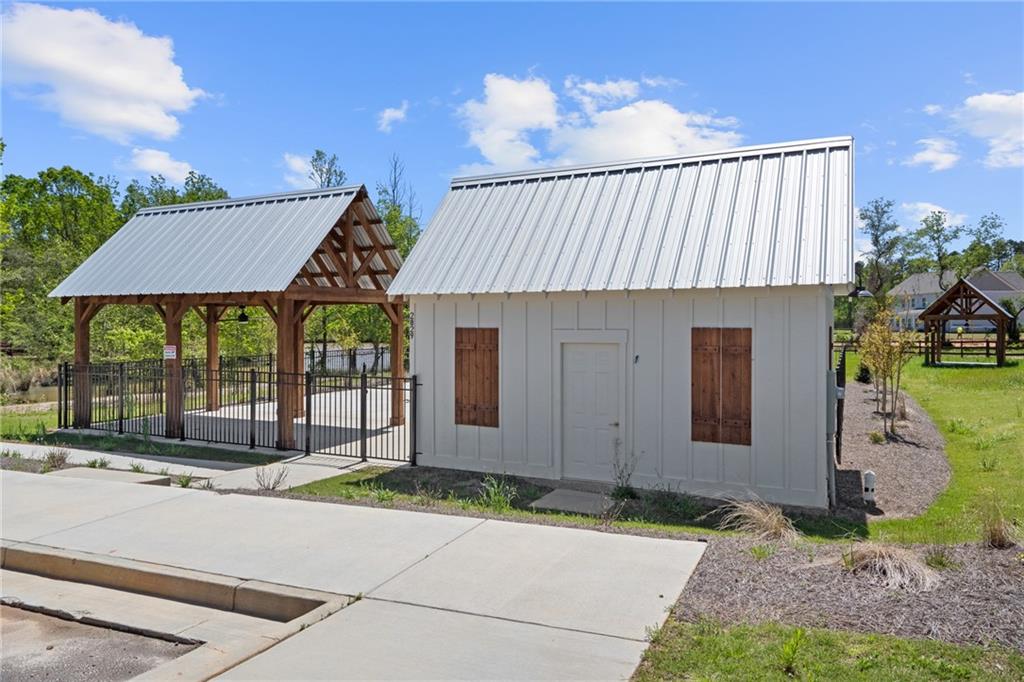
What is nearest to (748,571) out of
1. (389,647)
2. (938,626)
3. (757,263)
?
(938,626)

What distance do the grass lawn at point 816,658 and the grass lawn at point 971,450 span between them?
2.62 m

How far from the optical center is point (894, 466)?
42.2ft

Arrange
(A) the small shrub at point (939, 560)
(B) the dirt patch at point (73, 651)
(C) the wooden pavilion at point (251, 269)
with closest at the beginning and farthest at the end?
(B) the dirt patch at point (73, 651), (A) the small shrub at point (939, 560), (C) the wooden pavilion at point (251, 269)

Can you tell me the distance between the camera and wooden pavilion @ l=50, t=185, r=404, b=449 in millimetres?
14266

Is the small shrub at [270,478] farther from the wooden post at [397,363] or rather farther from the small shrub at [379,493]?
the wooden post at [397,363]

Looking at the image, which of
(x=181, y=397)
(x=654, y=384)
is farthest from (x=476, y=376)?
(x=181, y=397)

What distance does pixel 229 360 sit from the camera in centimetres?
2281

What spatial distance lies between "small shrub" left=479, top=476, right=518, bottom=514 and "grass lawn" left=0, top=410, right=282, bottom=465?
498cm

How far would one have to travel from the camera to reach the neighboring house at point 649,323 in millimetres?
9773

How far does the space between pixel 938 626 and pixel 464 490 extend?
275 inches

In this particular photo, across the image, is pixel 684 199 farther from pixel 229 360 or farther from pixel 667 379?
pixel 229 360

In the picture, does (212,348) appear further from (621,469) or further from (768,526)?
(768,526)

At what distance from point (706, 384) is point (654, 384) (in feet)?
2.51

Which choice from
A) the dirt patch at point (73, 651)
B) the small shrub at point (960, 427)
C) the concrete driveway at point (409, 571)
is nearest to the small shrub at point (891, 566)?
the concrete driveway at point (409, 571)
